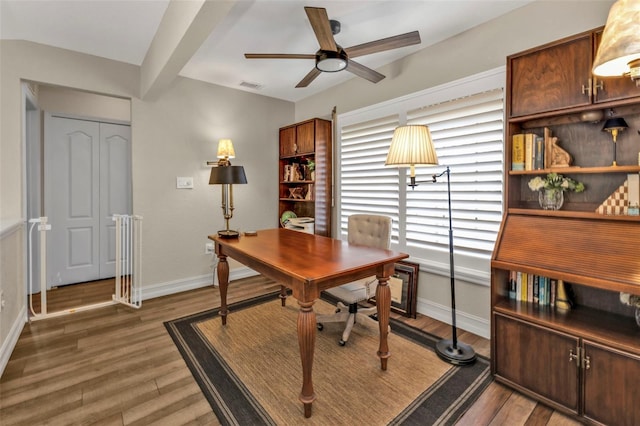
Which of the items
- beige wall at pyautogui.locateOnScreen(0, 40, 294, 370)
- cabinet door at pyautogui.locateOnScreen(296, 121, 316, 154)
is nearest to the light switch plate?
beige wall at pyautogui.locateOnScreen(0, 40, 294, 370)

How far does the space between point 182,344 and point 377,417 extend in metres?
1.66

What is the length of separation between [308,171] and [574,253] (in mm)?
3098

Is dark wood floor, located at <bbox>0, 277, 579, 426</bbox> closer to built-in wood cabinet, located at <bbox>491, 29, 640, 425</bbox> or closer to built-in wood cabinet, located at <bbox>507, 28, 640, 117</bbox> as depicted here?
built-in wood cabinet, located at <bbox>491, 29, 640, 425</bbox>

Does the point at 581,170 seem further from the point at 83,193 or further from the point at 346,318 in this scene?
the point at 83,193

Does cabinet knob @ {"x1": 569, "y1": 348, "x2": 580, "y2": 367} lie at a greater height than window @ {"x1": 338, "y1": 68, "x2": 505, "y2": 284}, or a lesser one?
Answer: lesser

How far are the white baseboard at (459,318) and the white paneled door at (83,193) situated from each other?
424 centimetres

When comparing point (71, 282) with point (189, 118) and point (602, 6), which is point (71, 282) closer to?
point (189, 118)

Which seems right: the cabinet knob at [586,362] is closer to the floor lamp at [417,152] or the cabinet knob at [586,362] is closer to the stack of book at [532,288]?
the stack of book at [532,288]

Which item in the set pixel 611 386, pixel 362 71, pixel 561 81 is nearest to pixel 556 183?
pixel 561 81

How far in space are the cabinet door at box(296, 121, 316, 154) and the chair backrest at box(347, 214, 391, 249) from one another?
4.87ft

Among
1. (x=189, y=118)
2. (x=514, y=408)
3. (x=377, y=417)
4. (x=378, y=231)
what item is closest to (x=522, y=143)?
(x=378, y=231)

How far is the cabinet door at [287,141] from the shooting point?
4293 millimetres

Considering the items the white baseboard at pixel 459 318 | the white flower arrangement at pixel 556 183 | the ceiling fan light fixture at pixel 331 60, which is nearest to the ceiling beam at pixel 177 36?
the ceiling fan light fixture at pixel 331 60

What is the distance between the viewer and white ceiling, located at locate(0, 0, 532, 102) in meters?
2.25
